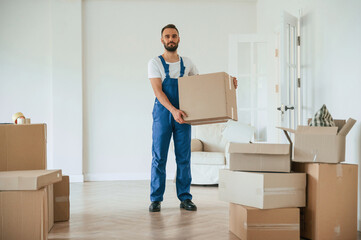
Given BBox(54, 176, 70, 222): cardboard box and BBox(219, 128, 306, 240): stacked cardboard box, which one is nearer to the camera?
BBox(219, 128, 306, 240): stacked cardboard box

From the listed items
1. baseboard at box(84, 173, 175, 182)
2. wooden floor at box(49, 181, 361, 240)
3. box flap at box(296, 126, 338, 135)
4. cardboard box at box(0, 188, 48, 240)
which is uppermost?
box flap at box(296, 126, 338, 135)

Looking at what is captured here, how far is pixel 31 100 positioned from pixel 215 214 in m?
3.68

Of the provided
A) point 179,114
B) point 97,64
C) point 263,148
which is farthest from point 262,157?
point 97,64

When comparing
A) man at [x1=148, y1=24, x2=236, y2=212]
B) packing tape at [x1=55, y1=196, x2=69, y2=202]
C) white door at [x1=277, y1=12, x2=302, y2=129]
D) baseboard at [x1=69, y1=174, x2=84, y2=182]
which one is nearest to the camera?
packing tape at [x1=55, y1=196, x2=69, y2=202]

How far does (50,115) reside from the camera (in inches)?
238

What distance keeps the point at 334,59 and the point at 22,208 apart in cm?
239

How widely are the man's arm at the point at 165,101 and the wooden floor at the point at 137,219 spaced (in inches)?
28.9

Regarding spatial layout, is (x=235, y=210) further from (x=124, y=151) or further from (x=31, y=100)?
(x=31, y=100)

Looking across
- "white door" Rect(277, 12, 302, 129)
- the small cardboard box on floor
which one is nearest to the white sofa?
"white door" Rect(277, 12, 302, 129)

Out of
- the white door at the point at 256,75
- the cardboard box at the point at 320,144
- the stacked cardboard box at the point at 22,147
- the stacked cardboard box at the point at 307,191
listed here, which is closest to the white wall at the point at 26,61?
the white door at the point at 256,75

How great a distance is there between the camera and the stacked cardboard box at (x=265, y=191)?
2.46 m

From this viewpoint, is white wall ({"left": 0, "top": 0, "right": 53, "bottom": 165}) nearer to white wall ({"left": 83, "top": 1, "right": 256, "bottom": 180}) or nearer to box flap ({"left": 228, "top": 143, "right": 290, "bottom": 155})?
white wall ({"left": 83, "top": 1, "right": 256, "bottom": 180})

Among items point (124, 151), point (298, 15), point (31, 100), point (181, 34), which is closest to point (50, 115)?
point (31, 100)

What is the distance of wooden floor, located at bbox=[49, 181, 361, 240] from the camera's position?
267 centimetres
